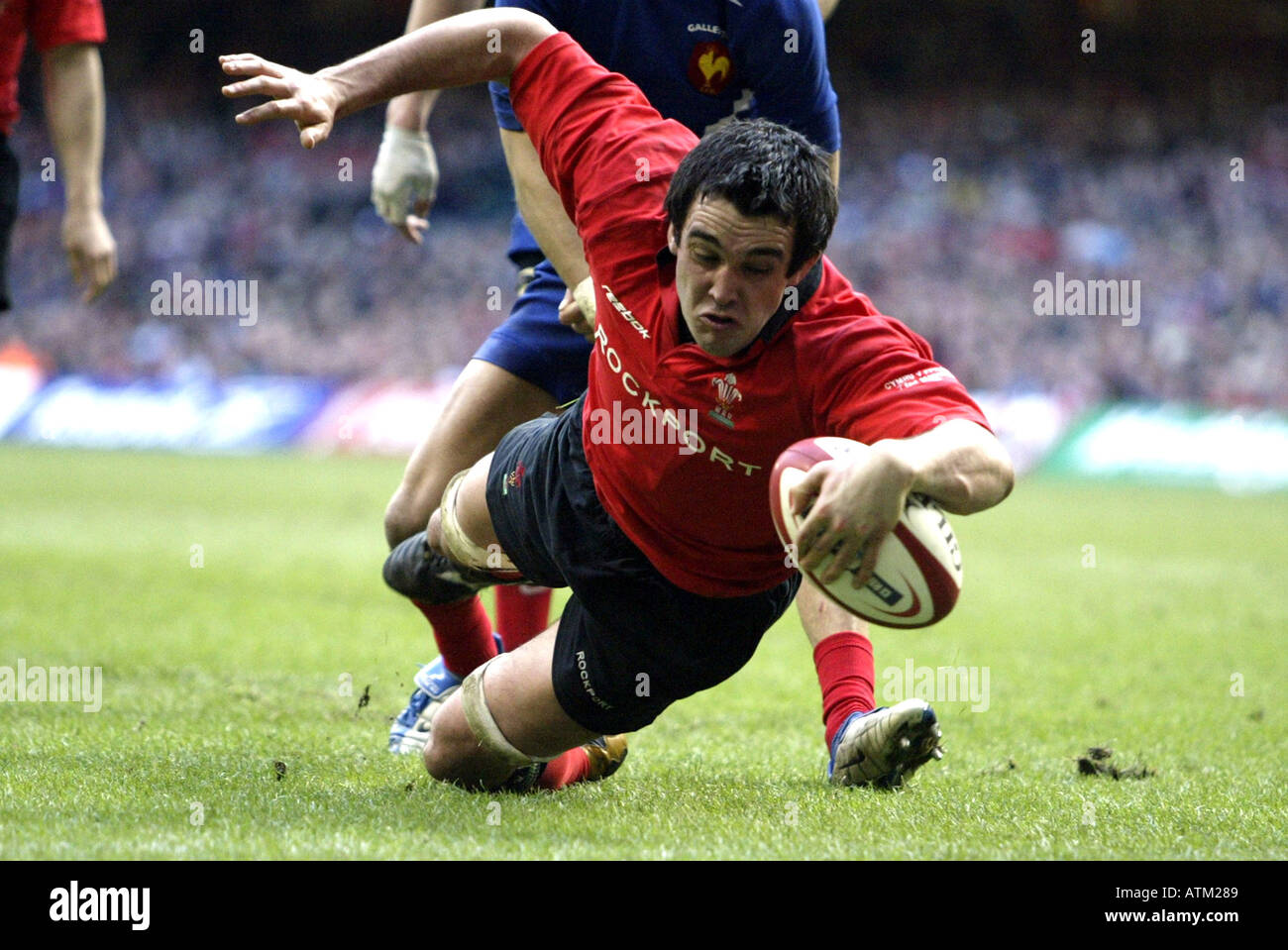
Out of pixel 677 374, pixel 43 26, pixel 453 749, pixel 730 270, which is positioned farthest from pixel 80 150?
pixel 730 270

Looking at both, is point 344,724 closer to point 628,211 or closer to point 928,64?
point 628,211

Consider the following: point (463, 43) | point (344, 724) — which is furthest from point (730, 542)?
point (344, 724)

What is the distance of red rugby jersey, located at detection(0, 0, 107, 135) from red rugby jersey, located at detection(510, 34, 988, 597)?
264 cm

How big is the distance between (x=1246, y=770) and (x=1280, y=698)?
1696mm

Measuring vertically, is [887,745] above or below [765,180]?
below

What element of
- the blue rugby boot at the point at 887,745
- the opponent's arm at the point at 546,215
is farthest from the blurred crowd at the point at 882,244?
the blue rugby boot at the point at 887,745

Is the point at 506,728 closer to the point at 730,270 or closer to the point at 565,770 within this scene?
the point at 565,770

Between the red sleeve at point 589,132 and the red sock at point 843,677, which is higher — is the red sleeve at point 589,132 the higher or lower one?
the higher one

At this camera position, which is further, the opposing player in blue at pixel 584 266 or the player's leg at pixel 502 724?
the opposing player in blue at pixel 584 266

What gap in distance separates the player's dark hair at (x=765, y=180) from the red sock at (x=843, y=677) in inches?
59.2

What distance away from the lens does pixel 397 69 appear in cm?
370

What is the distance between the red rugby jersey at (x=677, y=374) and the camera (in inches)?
121

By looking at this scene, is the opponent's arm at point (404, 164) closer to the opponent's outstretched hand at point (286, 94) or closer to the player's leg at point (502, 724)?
the player's leg at point (502, 724)

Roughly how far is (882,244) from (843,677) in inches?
899
